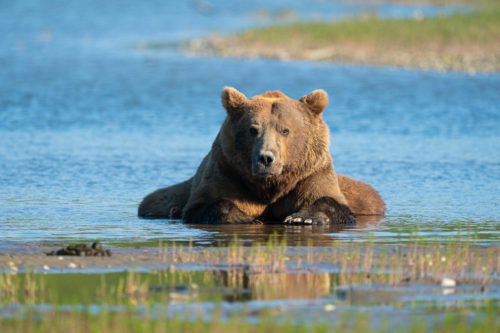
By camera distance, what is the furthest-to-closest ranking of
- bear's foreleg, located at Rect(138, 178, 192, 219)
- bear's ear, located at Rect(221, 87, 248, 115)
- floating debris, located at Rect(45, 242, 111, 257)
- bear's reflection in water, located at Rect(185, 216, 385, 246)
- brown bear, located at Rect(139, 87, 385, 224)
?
bear's foreleg, located at Rect(138, 178, 192, 219)
bear's ear, located at Rect(221, 87, 248, 115)
brown bear, located at Rect(139, 87, 385, 224)
bear's reflection in water, located at Rect(185, 216, 385, 246)
floating debris, located at Rect(45, 242, 111, 257)

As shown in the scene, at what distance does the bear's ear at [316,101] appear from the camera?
941cm

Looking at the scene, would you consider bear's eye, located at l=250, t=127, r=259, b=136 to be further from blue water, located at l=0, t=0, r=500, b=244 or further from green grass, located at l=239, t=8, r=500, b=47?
green grass, located at l=239, t=8, r=500, b=47

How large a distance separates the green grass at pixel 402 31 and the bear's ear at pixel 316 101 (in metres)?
23.1

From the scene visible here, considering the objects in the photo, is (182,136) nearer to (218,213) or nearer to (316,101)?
(316,101)

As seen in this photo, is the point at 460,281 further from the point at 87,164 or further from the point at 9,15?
the point at 9,15

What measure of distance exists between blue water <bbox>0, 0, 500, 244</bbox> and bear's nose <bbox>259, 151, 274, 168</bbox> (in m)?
0.64

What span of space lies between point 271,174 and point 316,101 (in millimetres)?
1023

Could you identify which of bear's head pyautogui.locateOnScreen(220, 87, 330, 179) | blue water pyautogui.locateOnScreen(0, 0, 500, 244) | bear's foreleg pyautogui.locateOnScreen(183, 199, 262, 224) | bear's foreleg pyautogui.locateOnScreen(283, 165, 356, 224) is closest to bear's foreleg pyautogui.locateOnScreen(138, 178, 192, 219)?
blue water pyautogui.locateOnScreen(0, 0, 500, 244)

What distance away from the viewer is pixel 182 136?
57.2ft

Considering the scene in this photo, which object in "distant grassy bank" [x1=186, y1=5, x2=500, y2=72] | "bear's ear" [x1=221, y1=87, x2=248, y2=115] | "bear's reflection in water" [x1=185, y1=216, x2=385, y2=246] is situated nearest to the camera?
"bear's reflection in water" [x1=185, y1=216, x2=385, y2=246]

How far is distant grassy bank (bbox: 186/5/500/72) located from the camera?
31.0 meters

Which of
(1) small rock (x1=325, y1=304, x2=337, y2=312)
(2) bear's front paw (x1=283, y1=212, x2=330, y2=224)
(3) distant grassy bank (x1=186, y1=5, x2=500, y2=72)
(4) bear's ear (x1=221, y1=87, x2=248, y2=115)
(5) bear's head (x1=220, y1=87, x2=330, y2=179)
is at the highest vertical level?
(3) distant grassy bank (x1=186, y1=5, x2=500, y2=72)

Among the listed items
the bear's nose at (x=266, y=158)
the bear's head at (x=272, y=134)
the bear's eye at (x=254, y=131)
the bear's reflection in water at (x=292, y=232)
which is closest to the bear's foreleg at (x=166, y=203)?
the bear's reflection in water at (x=292, y=232)

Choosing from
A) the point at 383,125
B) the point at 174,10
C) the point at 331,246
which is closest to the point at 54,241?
the point at 331,246
